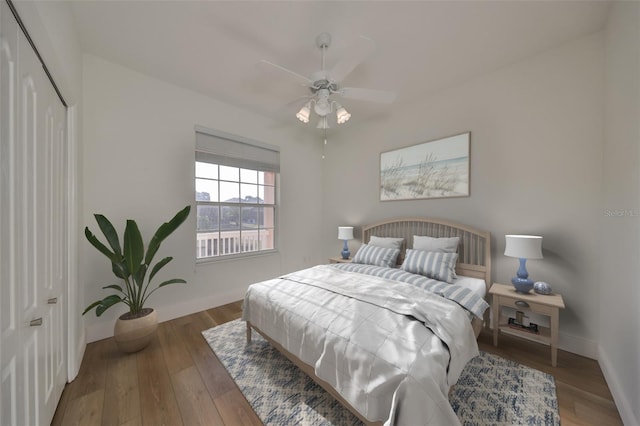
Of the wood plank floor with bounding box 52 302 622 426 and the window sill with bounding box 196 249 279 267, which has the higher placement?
the window sill with bounding box 196 249 279 267

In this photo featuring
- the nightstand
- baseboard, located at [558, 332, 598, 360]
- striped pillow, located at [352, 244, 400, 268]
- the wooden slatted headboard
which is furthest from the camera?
striped pillow, located at [352, 244, 400, 268]

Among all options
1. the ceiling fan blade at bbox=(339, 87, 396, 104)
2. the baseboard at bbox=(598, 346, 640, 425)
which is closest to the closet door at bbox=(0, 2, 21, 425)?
the ceiling fan blade at bbox=(339, 87, 396, 104)

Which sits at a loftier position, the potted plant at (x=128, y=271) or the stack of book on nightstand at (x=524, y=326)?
the potted plant at (x=128, y=271)

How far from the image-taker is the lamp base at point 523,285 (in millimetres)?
2086

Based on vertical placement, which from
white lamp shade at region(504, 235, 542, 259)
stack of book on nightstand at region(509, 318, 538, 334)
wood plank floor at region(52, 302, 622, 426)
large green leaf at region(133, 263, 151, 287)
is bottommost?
wood plank floor at region(52, 302, 622, 426)

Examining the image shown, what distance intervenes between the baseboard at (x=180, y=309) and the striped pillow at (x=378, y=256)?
188 cm

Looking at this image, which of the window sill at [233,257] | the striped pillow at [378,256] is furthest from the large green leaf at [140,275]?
the striped pillow at [378,256]

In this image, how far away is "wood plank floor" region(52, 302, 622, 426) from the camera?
4.75 feet

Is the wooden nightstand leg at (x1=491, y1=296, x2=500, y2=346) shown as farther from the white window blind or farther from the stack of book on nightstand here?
the white window blind

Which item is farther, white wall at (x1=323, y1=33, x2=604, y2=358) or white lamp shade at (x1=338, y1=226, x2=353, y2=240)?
white lamp shade at (x1=338, y1=226, x2=353, y2=240)

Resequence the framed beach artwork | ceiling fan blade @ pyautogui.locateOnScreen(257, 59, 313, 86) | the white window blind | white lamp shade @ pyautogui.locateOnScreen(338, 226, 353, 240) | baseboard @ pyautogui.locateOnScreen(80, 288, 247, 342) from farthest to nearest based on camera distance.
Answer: white lamp shade @ pyautogui.locateOnScreen(338, 226, 353, 240)
the white window blind
the framed beach artwork
baseboard @ pyautogui.locateOnScreen(80, 288, 247, 342)
ceiling fan blade @ pyautogui.locateOnScreen(257, 59, 313, 86)

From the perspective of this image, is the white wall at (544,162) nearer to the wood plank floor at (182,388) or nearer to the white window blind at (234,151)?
the wood plank floor at (182,388)

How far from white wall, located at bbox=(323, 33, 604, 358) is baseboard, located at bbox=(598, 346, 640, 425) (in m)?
0.24

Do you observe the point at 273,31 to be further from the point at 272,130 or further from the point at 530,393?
the point at 530,393
